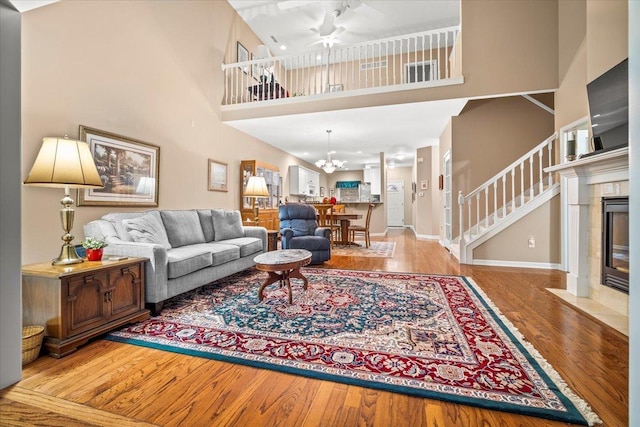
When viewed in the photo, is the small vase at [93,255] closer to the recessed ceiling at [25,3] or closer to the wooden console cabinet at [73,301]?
the wooden console cabinet at [73,301]

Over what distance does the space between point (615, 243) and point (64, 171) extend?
4574 mm

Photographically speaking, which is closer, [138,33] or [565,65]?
[138,33]

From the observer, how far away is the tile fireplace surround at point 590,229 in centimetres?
241

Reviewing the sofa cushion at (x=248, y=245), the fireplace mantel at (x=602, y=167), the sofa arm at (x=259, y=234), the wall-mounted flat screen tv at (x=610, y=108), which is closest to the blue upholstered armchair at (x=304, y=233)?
the sofa arm at (x=259, y=234)

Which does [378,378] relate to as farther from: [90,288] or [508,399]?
[90,288]

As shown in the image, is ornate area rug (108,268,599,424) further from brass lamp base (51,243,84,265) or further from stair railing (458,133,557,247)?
stair railing (458,133,557,247)

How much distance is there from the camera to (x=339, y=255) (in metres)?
5.38

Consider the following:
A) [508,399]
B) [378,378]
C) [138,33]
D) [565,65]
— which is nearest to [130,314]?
[378,378]

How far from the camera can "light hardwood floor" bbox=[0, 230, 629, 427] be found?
123 centimetres

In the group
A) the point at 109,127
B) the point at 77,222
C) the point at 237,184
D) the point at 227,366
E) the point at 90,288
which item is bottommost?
the point at 227,366

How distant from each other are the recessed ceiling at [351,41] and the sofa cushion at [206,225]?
2.15 metres

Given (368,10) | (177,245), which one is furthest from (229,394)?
(368,10)

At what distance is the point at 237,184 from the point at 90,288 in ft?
12.8

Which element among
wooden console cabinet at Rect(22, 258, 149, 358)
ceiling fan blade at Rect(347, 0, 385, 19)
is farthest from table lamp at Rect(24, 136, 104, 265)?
ceiling fan blade at Rect(347, 0, 385, 19)
